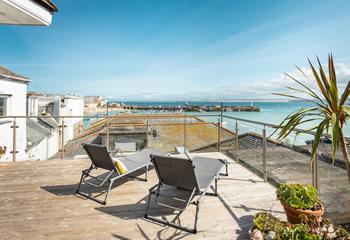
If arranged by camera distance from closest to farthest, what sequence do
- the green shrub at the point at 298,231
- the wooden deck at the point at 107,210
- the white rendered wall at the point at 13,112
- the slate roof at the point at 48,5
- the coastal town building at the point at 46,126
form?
1. the green shrub at the point at 298,231
2. the wooden deck at the point at 107,210
3. the slate roof at the point at 48,5
4. the white rendered wall at the point at 13,112
5. the coastal town building at the point at 46,126

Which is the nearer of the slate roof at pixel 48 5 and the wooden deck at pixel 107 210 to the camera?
the wooden deck at pixel 107 210

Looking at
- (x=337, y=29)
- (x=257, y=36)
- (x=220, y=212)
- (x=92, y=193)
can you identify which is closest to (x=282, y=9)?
(x=337, y=29)

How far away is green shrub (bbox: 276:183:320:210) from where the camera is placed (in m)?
1.94

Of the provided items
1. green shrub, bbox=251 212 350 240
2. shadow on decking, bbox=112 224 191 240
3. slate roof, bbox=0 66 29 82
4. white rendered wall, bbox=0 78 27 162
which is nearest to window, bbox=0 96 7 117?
white rendered wall, bbox=0 78 27 162

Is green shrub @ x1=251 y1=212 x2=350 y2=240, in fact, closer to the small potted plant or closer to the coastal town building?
the small potted plant

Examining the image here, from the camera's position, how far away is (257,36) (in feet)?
27.8

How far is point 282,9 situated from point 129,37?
780 centimetres

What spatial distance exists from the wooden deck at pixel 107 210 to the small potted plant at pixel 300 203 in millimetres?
504

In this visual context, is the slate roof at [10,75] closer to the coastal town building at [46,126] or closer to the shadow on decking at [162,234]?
the coastal town building at [46,126]

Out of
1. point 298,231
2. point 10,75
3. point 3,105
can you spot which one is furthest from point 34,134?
point 298,231

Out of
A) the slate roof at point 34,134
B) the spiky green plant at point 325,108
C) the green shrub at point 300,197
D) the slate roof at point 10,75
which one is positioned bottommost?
the slate roof at point 34,134

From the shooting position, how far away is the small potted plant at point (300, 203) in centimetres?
189

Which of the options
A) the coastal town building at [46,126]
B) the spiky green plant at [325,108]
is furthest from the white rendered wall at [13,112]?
the spiky green plant at [325,108]

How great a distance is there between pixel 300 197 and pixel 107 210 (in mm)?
2239
